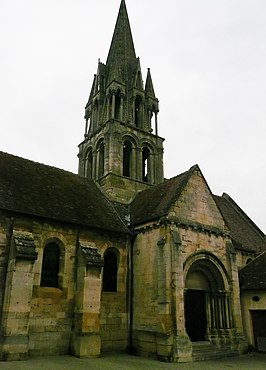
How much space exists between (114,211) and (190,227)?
5289 mm

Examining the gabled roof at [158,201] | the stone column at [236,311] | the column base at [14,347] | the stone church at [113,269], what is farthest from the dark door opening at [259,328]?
the column base at [14,347]

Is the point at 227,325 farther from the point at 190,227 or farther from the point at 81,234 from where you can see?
the point at 81,234

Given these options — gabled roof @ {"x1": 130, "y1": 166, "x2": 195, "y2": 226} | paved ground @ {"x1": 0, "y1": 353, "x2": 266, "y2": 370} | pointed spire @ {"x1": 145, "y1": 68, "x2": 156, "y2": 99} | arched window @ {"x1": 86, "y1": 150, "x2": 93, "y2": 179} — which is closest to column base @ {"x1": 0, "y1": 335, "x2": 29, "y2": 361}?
paved ground @ {"x1": 0, "y1": 353, "x2": 266, "y2": 370}

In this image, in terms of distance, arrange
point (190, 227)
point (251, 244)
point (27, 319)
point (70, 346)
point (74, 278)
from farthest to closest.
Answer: point (251, 244) < point (190, 227) < point (74, 278) < point (70, 346) < point (27, 319)

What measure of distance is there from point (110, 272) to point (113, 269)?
0.27 m

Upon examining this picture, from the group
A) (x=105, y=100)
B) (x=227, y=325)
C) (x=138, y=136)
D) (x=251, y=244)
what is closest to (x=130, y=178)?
(x=138, y=136)

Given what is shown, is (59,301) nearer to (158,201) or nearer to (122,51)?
(158,201)

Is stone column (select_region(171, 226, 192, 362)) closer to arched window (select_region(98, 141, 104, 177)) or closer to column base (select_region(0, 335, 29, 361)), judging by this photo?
column base (select_region(0, 335, 29, 361))

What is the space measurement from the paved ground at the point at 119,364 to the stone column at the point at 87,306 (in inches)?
24.9

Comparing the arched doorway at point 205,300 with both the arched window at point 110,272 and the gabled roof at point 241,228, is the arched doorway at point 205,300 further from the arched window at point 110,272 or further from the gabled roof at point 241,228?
the gabled roof at point 241,228

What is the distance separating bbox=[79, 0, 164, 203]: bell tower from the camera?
26.2 metres

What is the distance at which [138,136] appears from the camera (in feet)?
93.5

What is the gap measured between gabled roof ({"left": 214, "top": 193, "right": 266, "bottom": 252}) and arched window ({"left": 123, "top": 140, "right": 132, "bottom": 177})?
313 inches

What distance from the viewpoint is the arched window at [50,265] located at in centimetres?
1630
